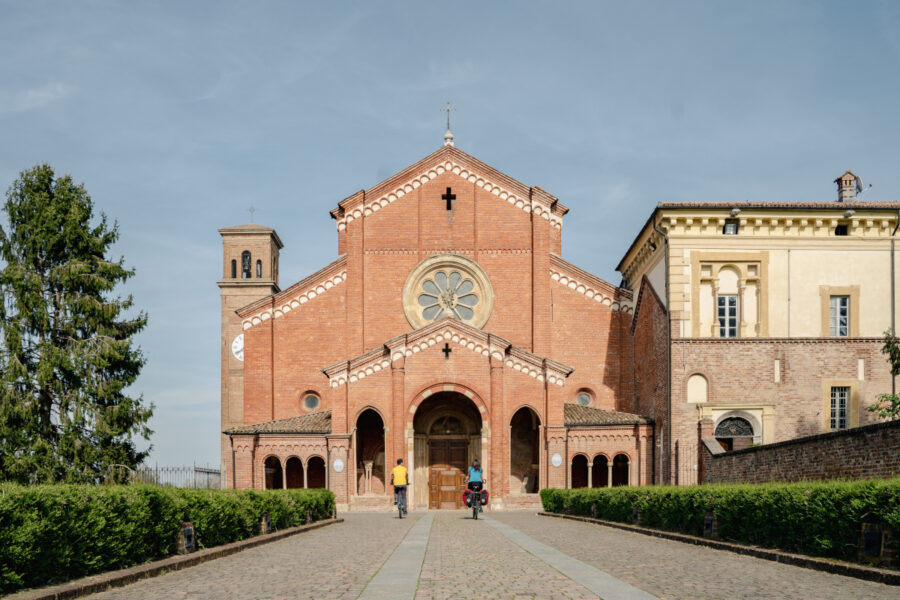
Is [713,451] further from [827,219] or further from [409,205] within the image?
[409,205]

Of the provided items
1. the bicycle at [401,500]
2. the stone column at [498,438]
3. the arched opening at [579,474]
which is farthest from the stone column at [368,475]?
the bicycle at [401,500]

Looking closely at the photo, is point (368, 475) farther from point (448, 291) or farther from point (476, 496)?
point (476, 496)

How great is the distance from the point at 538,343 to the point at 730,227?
9.66 meters

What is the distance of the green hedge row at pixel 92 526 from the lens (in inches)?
370

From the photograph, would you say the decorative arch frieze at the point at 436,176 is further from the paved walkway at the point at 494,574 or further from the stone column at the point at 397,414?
the paved walkway at the point at 494,574

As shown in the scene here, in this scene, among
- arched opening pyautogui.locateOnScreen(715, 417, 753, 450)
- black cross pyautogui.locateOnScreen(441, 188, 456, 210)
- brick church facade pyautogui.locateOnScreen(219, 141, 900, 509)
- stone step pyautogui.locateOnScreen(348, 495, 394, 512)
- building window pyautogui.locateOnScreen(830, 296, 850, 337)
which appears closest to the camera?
arched opening pyautogui.locateOnScreen(715, 417, 753, 450)

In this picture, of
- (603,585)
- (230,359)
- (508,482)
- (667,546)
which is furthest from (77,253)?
(603,585)

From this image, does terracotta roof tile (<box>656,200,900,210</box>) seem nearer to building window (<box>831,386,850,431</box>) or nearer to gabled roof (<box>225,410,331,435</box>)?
building window (<box>831,386,850,431</box>)

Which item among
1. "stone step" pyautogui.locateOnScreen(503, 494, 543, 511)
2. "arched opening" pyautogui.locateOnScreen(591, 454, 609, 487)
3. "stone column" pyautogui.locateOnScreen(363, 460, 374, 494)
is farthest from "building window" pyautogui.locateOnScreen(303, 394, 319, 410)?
"arched opening" pyautogui.locateOnScreen(591, 454, 609, 487)

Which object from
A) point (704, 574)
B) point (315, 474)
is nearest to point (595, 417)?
point (315, 474)

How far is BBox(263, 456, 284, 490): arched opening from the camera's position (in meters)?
35.6

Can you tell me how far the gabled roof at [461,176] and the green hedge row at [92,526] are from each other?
23.7m

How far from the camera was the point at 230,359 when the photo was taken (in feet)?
188

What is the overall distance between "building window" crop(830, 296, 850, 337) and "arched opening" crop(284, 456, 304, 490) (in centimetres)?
2108
